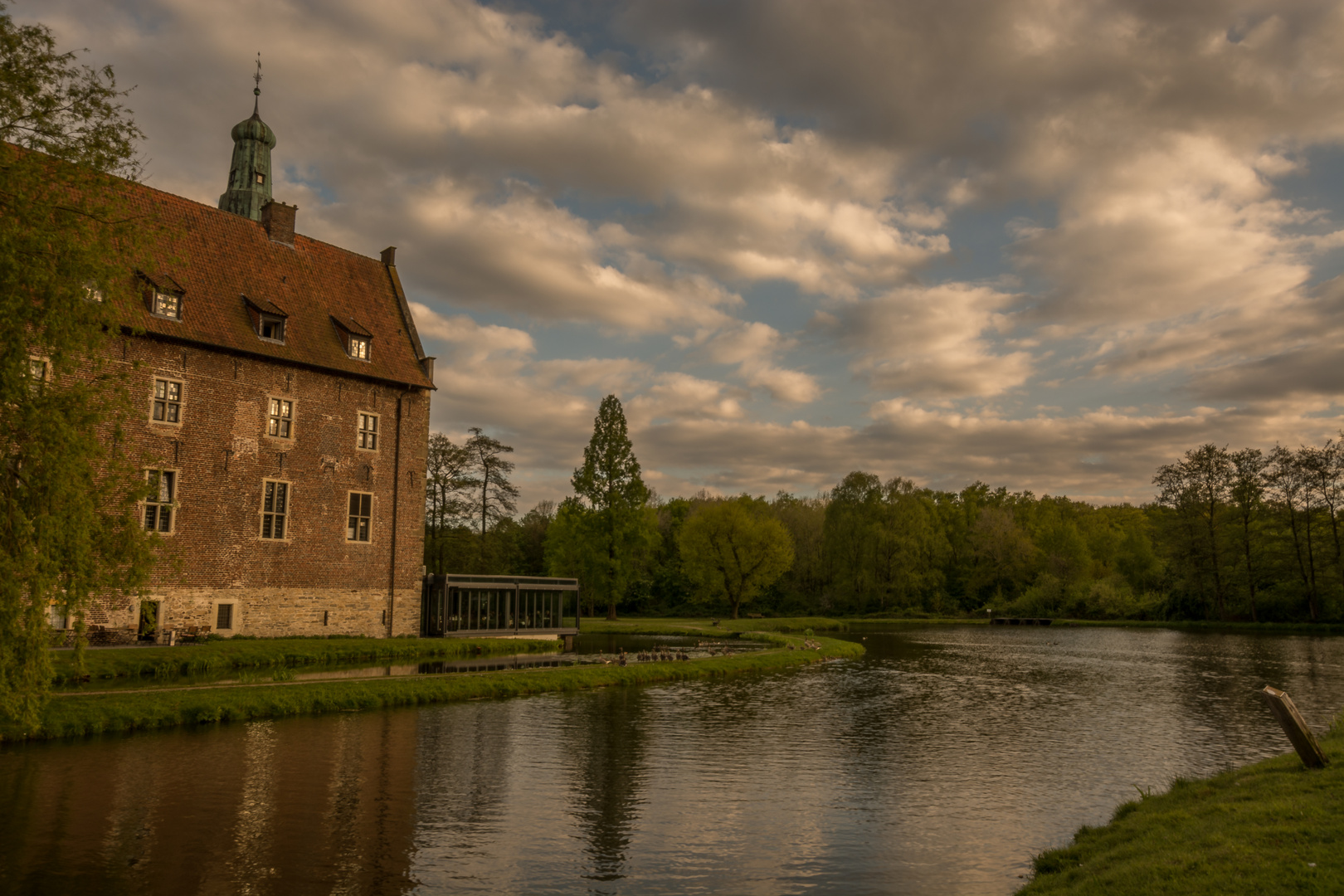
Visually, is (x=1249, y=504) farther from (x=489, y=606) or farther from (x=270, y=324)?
(x=270, y=324)

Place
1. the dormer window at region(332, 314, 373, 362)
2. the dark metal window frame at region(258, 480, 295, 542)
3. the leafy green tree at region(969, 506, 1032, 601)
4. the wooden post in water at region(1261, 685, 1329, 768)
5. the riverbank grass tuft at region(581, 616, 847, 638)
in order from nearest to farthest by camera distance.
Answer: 1. the wooden post in water at region(1261, 685, 1329, 768)
2. the dark metal window frame at region(258, 480, 295, 542)
3. the dormer window at region(332, 314, 373, 362)
4. the riverbank grass tuft at region(581, 616, 847, 638)
5. the leafy green tree at region(969, 506, 1032, 601)

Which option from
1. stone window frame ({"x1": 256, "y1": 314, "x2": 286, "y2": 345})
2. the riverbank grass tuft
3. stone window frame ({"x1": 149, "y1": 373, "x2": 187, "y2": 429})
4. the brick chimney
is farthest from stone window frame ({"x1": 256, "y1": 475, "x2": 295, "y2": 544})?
the riverbank grass tuft

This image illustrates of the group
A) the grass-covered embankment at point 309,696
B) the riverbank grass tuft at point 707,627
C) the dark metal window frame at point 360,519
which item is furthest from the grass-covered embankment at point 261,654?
the riverbank grass tuft at point 707,627

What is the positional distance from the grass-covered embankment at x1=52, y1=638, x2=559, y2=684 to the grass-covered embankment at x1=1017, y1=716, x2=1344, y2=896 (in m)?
20.3

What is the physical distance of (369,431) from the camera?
122 ft

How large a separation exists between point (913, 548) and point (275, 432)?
65.9 m

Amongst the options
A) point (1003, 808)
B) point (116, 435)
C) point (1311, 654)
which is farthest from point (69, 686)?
point (1311, 654)

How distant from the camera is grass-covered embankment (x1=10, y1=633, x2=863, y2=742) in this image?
16516 mm

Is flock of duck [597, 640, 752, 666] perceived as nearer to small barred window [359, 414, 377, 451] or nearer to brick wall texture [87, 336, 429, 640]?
brick wall texture [87, 336, 429, 640]

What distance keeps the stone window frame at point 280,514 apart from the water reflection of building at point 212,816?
1783 centimetres

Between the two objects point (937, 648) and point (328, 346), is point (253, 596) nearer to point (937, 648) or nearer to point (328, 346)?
point (328, 346)

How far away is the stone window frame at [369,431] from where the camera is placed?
36500 mm

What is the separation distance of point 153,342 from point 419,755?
22737mm

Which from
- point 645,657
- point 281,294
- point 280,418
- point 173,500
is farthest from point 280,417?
point 645,657
